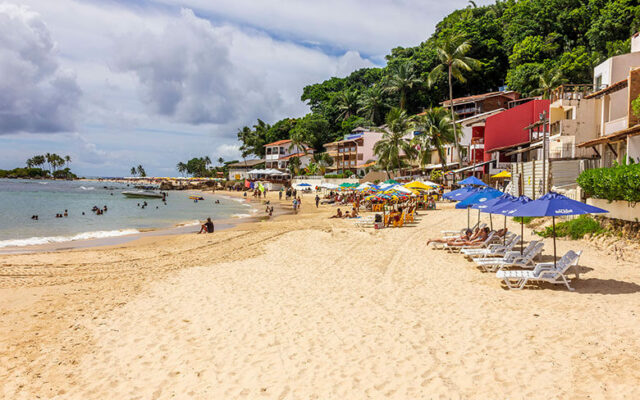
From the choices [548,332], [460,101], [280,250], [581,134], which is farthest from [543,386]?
[460,101]

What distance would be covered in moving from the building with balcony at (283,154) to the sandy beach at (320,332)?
66.7 m

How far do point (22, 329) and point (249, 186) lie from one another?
2682 inches

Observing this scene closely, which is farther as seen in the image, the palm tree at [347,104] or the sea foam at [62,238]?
the palm tree at [347,104]

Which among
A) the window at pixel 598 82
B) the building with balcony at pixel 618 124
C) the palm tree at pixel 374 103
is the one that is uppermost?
the palm tree at pixel 374 103

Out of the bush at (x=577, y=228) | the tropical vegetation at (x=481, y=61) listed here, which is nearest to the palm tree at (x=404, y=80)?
the tropical vegetation at (x=481, y=61)

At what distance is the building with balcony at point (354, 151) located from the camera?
6425 cm

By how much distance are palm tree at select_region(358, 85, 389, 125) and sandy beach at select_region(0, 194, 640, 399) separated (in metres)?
61.3

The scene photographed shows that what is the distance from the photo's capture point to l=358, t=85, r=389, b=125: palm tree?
7062 cm

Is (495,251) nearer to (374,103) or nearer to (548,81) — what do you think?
(548,81)

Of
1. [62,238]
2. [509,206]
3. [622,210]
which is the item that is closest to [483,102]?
[622,210]

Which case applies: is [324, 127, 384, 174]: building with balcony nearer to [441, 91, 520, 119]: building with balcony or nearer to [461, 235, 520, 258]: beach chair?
[441, 91, 520, 119]: building with balcony

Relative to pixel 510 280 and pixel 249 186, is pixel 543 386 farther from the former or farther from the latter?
pixel 249 186

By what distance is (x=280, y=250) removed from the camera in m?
15.2

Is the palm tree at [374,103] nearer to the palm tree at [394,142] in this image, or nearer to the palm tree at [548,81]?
the palm tree at [394,142]
